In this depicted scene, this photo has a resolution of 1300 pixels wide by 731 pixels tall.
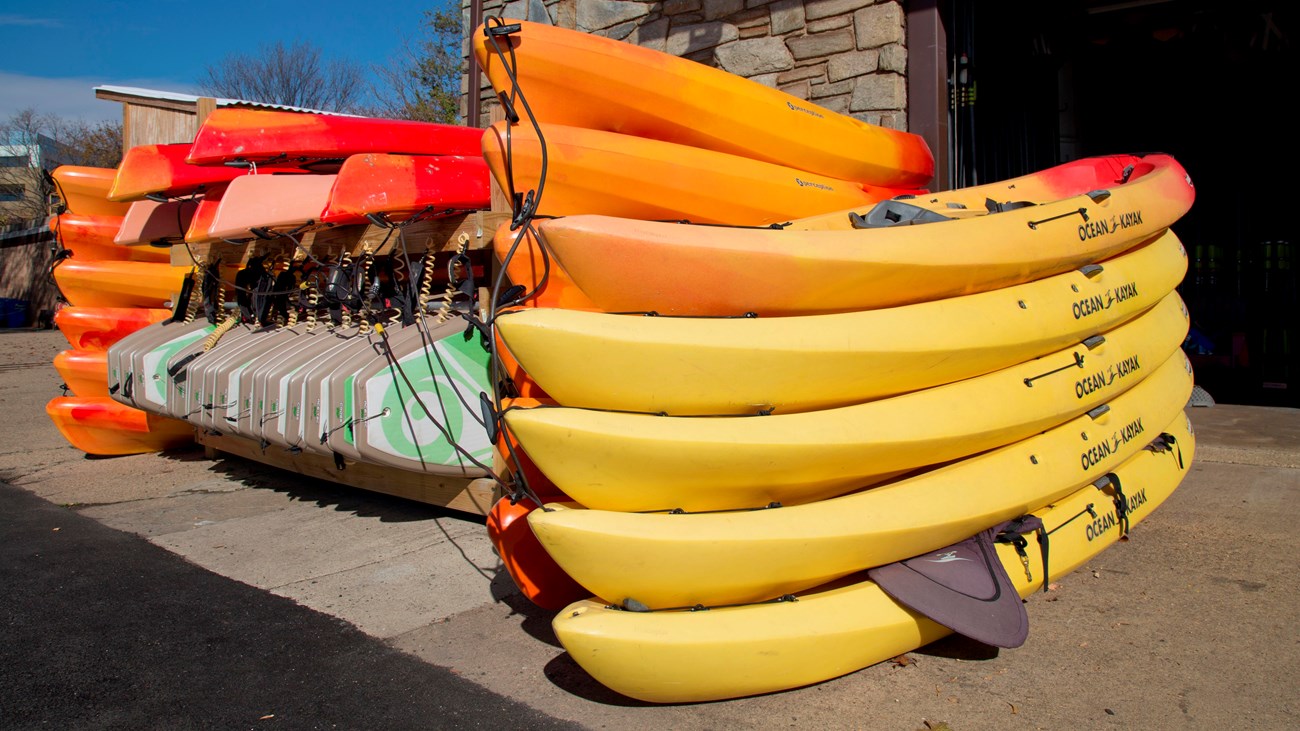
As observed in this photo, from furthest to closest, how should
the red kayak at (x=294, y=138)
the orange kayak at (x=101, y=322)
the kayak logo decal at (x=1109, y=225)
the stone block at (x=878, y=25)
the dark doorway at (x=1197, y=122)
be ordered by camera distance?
1. the dark doorway at (x=1197, y=122)
2. the orange kayak at (x=101, y=322)
3. the stone block at (x=878, y=25)
4. the red kayak at (x=294, y=138)
5. the kayak logo decal at (x=1109, y=225)

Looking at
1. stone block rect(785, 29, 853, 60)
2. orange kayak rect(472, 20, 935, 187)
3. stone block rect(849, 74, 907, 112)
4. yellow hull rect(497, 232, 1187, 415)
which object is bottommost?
yellow hull rect(497, 232, 1187, 415)

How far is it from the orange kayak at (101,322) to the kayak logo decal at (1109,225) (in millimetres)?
5597

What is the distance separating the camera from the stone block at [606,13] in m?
6.13

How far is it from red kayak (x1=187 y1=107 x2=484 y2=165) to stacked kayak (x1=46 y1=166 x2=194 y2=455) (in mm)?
1909

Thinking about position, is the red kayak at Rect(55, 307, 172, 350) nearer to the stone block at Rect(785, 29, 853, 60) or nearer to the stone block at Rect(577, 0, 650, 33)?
the stone block at Rect(577, 0, 650, 33)

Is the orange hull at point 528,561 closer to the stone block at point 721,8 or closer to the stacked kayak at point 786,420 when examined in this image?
the stacked kayak at point 786,420

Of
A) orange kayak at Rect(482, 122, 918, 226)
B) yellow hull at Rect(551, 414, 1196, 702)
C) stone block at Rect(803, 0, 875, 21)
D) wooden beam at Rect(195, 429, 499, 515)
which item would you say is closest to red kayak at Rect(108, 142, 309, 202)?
Result: wooden beam at Rect(195, 429, 499, 515)

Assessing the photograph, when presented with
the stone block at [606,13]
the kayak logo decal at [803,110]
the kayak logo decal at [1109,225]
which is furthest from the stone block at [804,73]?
the kayak logo decal at [1109,225]

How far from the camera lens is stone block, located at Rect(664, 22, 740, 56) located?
5699mm

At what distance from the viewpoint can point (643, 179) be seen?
10.4 ft

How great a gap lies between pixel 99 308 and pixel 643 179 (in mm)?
4820

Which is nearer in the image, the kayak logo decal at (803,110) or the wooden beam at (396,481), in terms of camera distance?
the kayak logo decal at (803,110)

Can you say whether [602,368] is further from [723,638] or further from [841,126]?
[841,126]

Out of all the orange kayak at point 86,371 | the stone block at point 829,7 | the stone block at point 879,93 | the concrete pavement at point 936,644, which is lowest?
the concrete pavement at point 936,644
